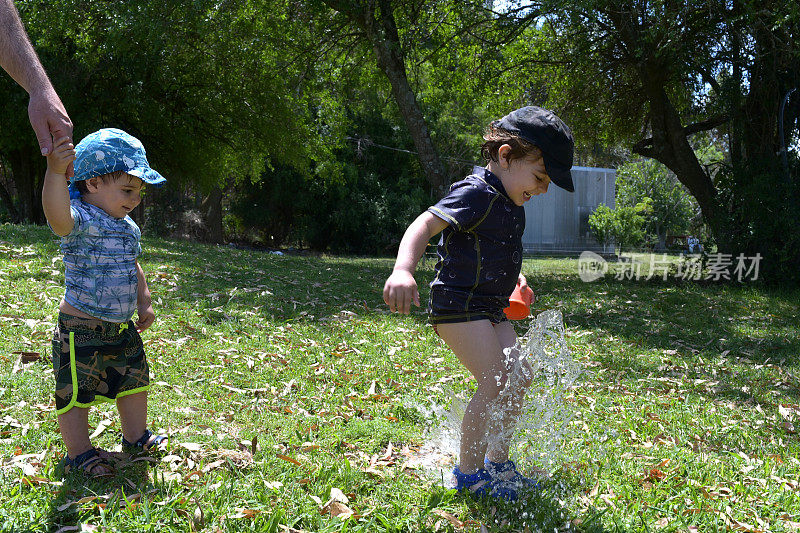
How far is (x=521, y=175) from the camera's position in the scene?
2.89 m

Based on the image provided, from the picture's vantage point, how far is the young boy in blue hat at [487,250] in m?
2.80

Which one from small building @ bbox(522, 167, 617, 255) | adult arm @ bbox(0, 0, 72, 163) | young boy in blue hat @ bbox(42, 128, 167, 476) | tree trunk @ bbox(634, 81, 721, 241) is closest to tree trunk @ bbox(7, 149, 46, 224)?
tree trunk @ bbox(634, 81, 721, 241)

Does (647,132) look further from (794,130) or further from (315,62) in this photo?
(315,62)

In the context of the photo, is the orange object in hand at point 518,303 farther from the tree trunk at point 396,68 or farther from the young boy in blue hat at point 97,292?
the tree trunk at point 396,68

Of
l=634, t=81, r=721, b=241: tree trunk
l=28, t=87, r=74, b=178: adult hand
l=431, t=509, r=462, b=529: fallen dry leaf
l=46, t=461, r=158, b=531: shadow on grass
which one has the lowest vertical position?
l=431, t=509, r=462, b=529: fallen dry leaf

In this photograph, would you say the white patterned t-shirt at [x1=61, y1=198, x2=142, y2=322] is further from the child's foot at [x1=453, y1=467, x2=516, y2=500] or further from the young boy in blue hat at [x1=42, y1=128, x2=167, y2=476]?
the child's foot at [x1=453, y1=467, x2=516, y2=500]

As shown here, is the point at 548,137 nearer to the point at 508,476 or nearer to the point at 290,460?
the point at 508,476

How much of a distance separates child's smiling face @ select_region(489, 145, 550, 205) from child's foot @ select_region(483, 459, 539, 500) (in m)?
1.30

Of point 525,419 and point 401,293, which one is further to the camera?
point 525,419

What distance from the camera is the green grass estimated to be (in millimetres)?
2775

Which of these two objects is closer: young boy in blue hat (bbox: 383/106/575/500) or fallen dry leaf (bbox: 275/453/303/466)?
young boy in blue hat (bbox: 383/106/575/500)

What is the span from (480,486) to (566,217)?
87.5ft

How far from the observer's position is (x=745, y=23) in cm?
1012

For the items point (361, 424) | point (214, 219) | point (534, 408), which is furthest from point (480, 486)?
point (214, 219)
